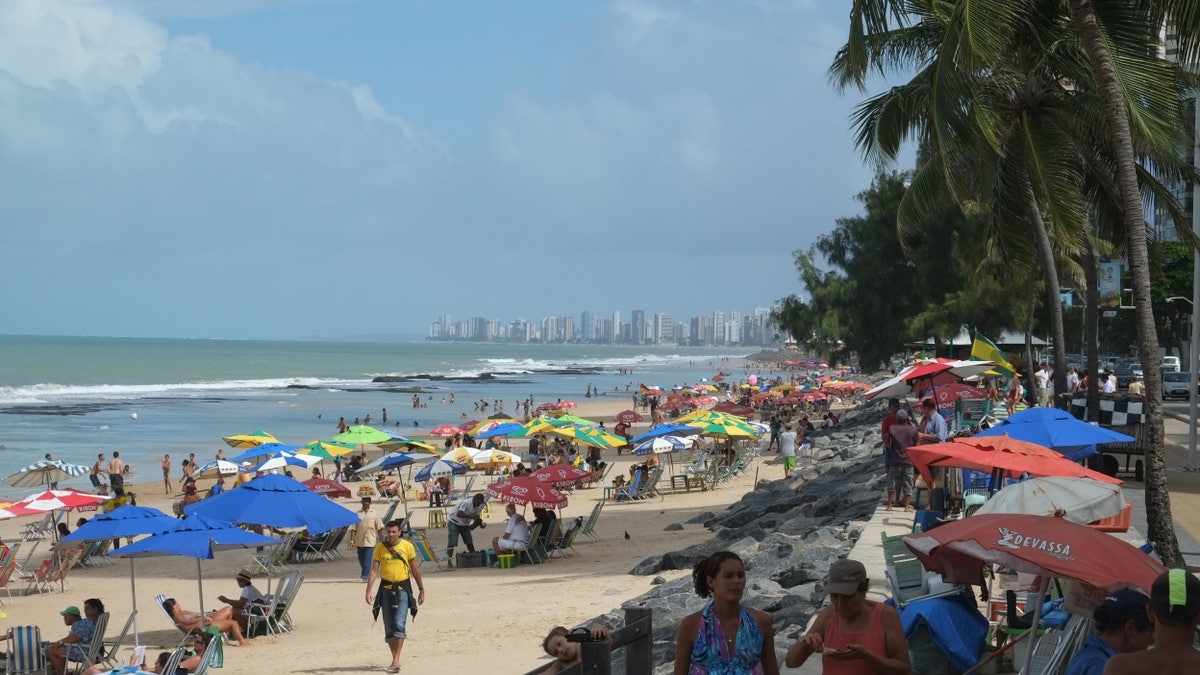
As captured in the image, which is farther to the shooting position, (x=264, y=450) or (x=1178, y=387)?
(x=1178, y=387)

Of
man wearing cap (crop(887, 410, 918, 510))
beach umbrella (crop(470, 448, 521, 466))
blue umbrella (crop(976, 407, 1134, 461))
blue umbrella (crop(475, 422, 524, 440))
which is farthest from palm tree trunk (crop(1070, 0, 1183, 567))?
blue umbrella (crop(475, 422, 524, 440))

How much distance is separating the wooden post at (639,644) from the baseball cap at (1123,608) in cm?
167

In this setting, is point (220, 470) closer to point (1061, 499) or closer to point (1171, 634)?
point (1061, 499)

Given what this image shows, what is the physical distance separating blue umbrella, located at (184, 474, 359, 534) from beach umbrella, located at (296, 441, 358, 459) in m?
11.7

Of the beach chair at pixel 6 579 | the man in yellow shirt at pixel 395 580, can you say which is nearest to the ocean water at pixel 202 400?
the beach chair at pixel 6 579

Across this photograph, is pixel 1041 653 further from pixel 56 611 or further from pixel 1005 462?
pixel 56 611

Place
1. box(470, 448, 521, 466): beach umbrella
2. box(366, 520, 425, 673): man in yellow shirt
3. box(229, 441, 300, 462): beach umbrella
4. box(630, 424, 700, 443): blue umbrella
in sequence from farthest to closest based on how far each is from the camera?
box(630, 424, 700, 443): blue umbrella, box(229, 441, 300, 462): beach umbrella, box(470, 448, 521, 466): beach umbrella, box(366, 520, 425, 673): man in yellow shirt

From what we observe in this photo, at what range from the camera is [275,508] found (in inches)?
507

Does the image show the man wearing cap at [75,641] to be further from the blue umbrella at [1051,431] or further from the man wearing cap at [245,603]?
the blue umbrella at [1051,431]

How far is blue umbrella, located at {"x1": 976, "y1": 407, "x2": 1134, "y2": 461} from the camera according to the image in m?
10.5

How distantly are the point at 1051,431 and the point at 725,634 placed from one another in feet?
23.2

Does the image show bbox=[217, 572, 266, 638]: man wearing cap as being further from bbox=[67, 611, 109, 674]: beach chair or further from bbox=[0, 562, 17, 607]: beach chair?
bbox=[0, 562, 17, 607]: beach chair

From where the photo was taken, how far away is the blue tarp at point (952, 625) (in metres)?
6.45

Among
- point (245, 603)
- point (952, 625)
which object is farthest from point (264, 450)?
point (952, 625)
